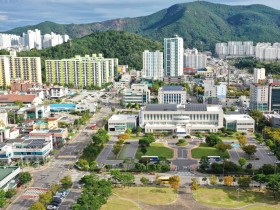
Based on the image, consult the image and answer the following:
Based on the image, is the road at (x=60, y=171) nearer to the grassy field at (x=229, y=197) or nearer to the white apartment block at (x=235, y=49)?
the grassy field at (x=229, y=197)

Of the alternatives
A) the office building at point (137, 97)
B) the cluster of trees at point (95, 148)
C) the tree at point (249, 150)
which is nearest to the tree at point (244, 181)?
the tree at point (249, 150)

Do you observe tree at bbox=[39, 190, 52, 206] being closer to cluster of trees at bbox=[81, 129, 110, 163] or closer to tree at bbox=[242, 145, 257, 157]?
cluster of trees at bbox=[81, 129, 110, 163]

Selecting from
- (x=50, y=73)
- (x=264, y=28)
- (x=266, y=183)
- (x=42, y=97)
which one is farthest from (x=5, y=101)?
(x=264, y=28)

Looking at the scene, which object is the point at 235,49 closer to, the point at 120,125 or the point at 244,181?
the point at 120,125

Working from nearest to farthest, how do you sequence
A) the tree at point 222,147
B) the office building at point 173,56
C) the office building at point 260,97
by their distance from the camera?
the tree at point 222,147
the office building at point 260,97
the office building at point 173,56

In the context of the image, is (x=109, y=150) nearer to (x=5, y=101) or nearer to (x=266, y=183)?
(x=266, y=183)

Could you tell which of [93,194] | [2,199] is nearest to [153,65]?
[93,194]

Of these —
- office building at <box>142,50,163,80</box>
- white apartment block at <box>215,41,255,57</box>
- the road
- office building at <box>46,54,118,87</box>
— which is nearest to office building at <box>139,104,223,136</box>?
the road
